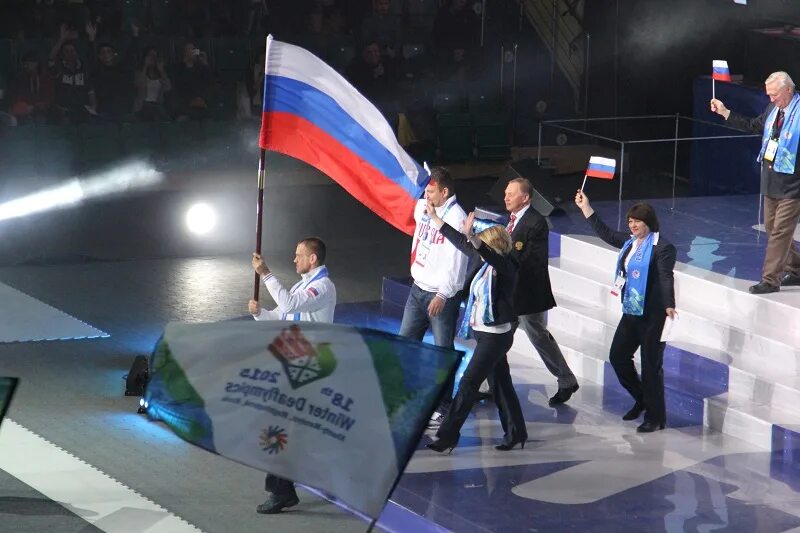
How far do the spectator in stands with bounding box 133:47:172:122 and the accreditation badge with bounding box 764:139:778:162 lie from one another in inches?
370

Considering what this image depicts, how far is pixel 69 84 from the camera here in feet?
58.6

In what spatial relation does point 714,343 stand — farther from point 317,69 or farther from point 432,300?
point 317,69

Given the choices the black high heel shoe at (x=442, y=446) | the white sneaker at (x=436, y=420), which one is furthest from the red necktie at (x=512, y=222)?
the black high heel shoe at (x=442, y=446)

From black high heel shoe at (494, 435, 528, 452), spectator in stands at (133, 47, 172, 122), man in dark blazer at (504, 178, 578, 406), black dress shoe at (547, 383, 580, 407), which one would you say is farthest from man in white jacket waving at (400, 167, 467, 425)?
spectator in stands at (133, 47, 172, 122)

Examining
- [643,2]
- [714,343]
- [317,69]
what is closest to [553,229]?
[714,343]

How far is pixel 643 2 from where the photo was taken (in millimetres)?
19406

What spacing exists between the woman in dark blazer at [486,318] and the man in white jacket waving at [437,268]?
0.12m

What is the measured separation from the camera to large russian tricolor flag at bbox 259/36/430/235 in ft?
29.2

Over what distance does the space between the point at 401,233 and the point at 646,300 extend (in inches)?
280

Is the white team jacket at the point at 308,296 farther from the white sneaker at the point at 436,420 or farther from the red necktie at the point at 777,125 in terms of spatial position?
the red necktie at the point at 777,125

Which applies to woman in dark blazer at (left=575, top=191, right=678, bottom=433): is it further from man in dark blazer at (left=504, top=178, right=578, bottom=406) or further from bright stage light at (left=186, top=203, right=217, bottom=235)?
bright stage light at (left=186, top=203, right=217, bottom=235)

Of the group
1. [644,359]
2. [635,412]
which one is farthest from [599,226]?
[635,412]

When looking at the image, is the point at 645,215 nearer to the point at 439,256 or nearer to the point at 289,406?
the point at 439,256

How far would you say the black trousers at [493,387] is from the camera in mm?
9234
